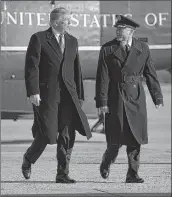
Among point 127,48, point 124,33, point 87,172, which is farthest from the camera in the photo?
point 87,172

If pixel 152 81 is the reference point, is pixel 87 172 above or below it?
below

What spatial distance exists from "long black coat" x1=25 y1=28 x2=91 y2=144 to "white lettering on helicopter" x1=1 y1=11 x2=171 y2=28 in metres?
10.9

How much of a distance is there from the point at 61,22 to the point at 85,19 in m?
12.0

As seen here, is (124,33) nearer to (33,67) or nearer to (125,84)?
(125,84)

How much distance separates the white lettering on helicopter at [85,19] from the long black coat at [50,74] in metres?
10.9

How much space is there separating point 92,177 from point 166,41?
859 cm

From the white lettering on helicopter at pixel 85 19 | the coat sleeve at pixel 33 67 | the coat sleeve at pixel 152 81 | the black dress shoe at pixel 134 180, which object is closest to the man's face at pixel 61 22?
the coat sleeve at pixel 33 67

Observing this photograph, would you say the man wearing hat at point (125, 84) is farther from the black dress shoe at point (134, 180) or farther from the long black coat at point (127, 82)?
the black dress shoe at point (134, 180)

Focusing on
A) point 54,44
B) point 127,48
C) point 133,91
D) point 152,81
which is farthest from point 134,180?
point 54,44

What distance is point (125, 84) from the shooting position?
10453 millimetres

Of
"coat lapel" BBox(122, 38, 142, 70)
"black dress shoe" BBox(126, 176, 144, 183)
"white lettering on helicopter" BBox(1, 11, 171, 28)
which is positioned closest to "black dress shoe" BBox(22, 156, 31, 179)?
"black dress shoe" BBox(126, 176, 144, 183)

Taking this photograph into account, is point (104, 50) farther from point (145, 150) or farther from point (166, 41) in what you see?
point (166, 41)

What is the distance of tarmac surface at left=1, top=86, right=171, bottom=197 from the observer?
444 inches

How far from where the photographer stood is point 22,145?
2052cm
